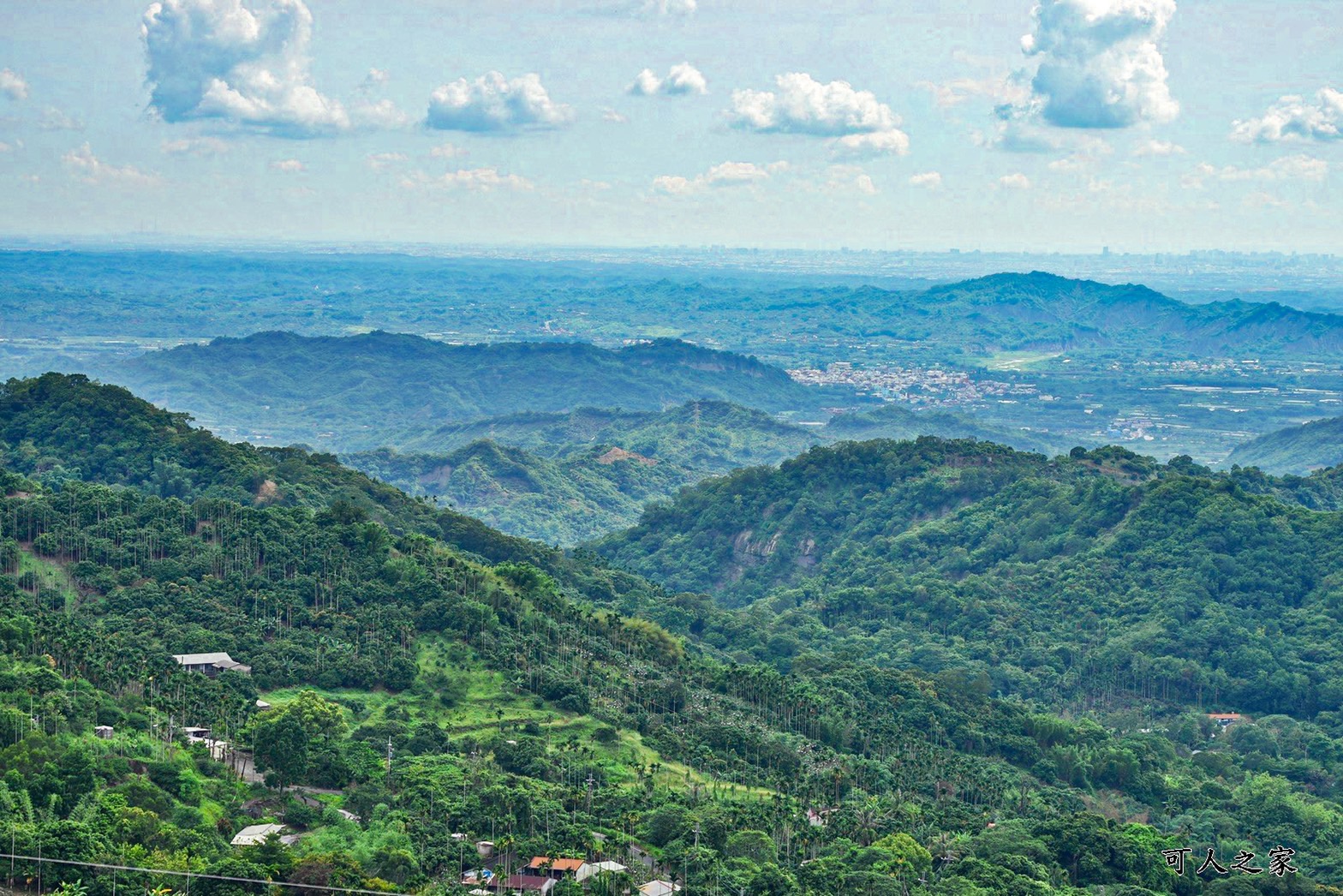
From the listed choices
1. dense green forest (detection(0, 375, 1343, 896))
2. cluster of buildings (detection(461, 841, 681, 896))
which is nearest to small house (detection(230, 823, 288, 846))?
dense green forest (detection(0, 375, 1343, 896))

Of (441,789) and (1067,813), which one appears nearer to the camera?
(441,789)

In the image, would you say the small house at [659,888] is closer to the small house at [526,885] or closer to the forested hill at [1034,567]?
the small house at [526,885]

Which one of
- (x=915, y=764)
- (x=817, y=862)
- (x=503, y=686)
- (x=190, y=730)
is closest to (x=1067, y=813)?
(x=915, y=764)

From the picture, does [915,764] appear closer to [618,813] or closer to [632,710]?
[632,710]

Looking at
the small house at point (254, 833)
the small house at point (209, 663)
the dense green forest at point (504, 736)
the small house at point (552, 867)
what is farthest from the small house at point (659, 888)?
the small house at point (209, 663)

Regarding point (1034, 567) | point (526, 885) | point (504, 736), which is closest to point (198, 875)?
point (526, 885)

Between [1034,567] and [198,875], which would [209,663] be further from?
[1034,567]
